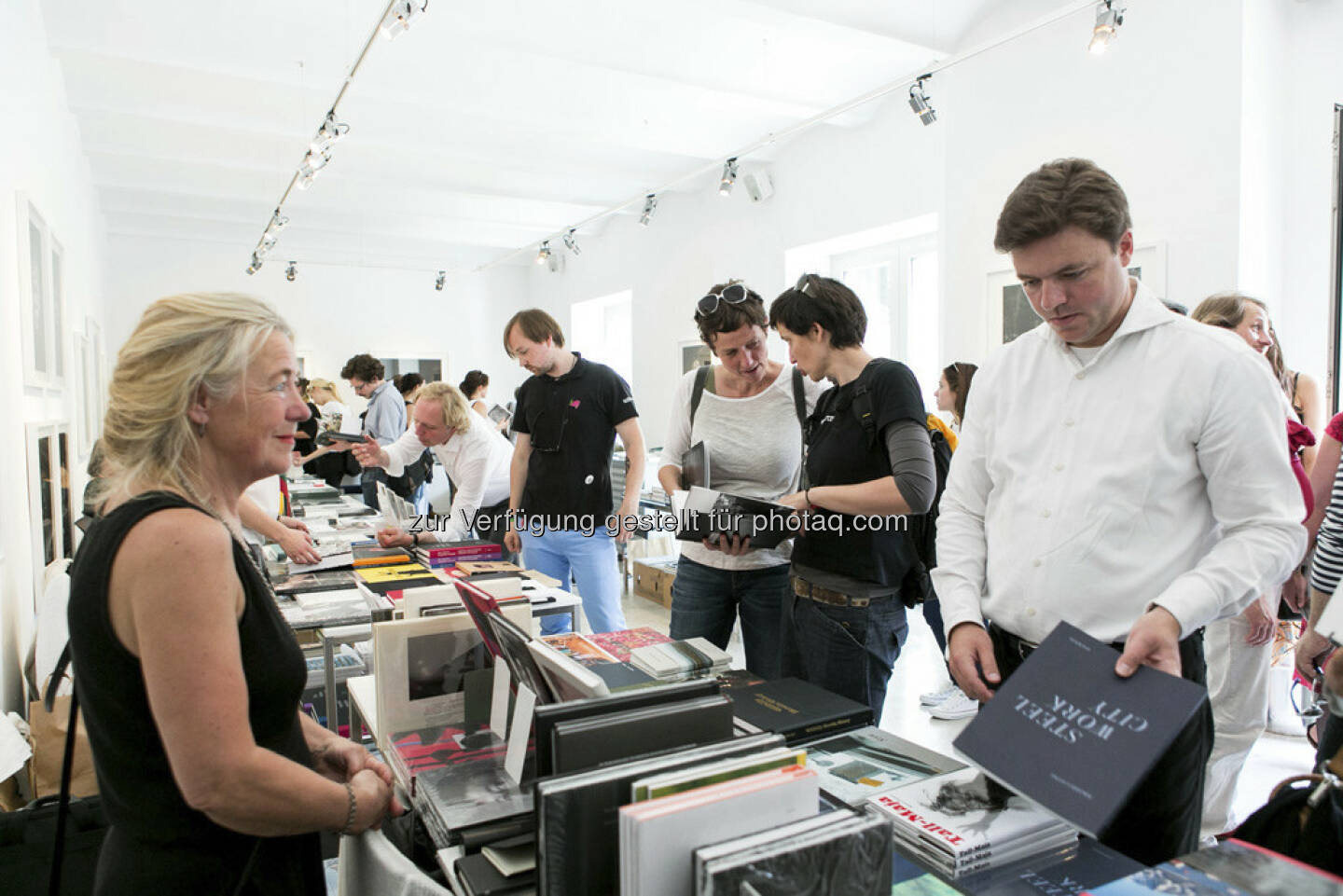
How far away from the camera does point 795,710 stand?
4.86 feet

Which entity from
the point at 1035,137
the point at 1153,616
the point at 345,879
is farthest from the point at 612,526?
the point at 1035,137

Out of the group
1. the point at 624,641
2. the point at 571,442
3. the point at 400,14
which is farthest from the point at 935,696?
the point at 400,14

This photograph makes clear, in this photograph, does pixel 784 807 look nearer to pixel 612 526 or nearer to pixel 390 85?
pixel 612 526

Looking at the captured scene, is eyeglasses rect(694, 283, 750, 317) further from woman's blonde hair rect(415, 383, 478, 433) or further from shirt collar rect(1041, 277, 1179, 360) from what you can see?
woman's blonde hair rect(415, 383, 478, 433)

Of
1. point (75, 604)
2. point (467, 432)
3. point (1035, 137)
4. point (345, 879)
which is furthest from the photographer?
point (1035, 137)

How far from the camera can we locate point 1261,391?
4.02 ft

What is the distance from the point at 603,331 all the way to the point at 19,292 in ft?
28.6

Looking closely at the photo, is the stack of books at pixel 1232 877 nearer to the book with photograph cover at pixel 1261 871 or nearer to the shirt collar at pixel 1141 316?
the book with photograph cover at pixel 1261 871

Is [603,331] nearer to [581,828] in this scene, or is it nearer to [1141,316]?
[1141,316]

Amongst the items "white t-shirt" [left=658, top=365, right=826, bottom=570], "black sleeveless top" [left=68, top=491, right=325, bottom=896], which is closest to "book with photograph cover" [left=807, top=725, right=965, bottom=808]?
"black sleeveless top" [left=68, top=491, right=325, bottom=896]

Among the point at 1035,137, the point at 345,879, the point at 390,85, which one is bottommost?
the point at 345,879

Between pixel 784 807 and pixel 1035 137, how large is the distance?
4610 millimetres

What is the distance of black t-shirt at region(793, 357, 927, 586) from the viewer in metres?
1.93

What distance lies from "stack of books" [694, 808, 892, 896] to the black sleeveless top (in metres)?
0.65
